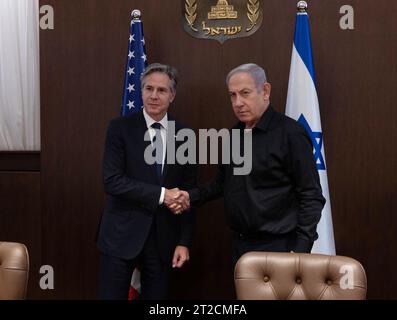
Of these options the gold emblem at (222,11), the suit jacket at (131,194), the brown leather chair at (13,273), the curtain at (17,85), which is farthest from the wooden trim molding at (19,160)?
the brown leather chair at (13,273)

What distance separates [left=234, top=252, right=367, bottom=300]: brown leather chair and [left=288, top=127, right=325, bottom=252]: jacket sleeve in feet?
1.25

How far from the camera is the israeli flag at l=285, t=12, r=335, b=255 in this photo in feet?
9.12

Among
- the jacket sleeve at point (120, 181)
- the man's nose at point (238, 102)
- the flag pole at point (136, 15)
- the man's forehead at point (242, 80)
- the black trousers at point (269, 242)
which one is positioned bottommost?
the black trousers at point (269, 242)

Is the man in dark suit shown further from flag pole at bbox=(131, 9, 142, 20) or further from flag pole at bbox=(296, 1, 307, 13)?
flag pole at bbox=(296, 1, 307, 13)

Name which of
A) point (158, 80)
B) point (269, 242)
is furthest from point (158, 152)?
point (269, 242)

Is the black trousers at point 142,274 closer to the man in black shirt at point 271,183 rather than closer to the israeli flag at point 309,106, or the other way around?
the man in black shirt at point 271,183

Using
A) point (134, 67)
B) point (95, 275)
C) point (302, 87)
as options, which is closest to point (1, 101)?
point (134, 67)

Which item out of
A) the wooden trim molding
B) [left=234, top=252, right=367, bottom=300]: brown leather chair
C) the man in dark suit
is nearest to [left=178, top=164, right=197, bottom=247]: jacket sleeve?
the man in dark suit

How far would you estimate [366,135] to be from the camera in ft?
9.73

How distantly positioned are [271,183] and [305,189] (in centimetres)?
16

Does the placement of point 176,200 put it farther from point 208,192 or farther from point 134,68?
point 134,68

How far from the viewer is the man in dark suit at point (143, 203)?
2.42 meters

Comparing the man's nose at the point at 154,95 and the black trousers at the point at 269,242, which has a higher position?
the man's nose at the point at 154,95

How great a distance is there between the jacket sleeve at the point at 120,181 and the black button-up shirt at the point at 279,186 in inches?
15.8
